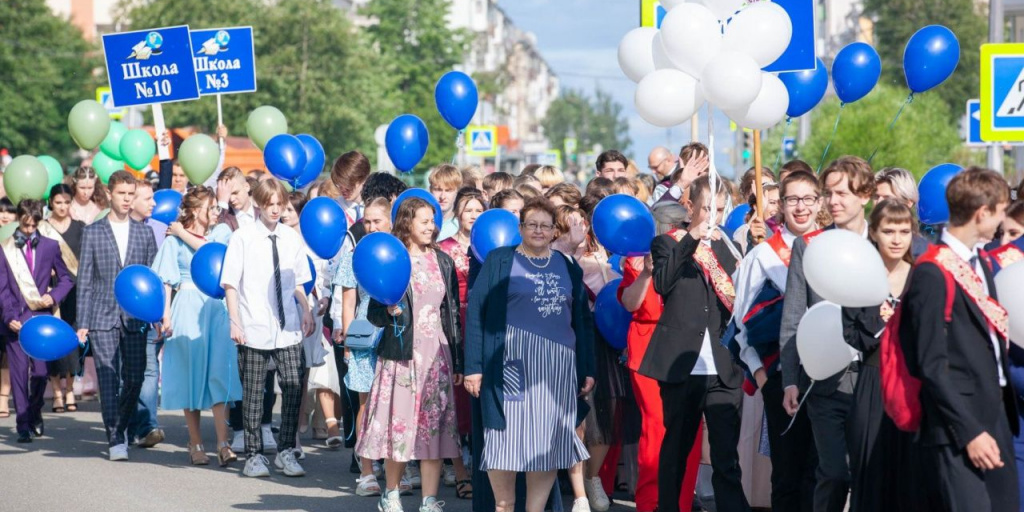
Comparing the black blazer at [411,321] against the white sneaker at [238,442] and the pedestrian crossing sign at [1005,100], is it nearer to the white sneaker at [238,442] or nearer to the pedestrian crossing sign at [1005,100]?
the white sneaker at [238,442]

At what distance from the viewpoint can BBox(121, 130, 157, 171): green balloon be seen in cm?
1560

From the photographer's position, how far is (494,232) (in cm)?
824

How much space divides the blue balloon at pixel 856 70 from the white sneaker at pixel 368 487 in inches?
175

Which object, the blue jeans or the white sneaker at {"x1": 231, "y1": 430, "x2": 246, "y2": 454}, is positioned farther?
the blue jeans

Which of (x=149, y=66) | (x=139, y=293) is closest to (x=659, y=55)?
(x=139, y=293)

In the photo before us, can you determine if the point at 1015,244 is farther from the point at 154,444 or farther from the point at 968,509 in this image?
the point at 154,444

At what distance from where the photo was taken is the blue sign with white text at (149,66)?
47.1 ft

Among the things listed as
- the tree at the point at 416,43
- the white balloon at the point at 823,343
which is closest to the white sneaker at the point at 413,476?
the white balloon at the point at 823,343

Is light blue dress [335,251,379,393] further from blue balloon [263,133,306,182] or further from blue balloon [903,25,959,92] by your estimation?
blue balloon [903,25,959,92]

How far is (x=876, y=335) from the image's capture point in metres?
6.00

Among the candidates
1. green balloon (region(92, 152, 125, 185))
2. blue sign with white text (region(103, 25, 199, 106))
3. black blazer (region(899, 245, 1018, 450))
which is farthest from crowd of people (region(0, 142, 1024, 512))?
green balloon (region(92, 152, 125, 185))

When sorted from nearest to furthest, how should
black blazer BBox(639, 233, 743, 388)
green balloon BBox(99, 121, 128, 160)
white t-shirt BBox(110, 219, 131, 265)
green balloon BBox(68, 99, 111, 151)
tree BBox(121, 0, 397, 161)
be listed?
black blazer BBox(639, 233, 743, 388), white t-shirt BBox(110, 219, 131, 265), green balloon BBox(68, 99, 111, 151), green balloon BBox(99, 121, 128, 160), tree BBox(121, 0, 397, 161)

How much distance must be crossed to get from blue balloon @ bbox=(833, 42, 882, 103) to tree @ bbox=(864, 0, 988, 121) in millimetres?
43265

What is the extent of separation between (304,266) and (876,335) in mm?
5136
